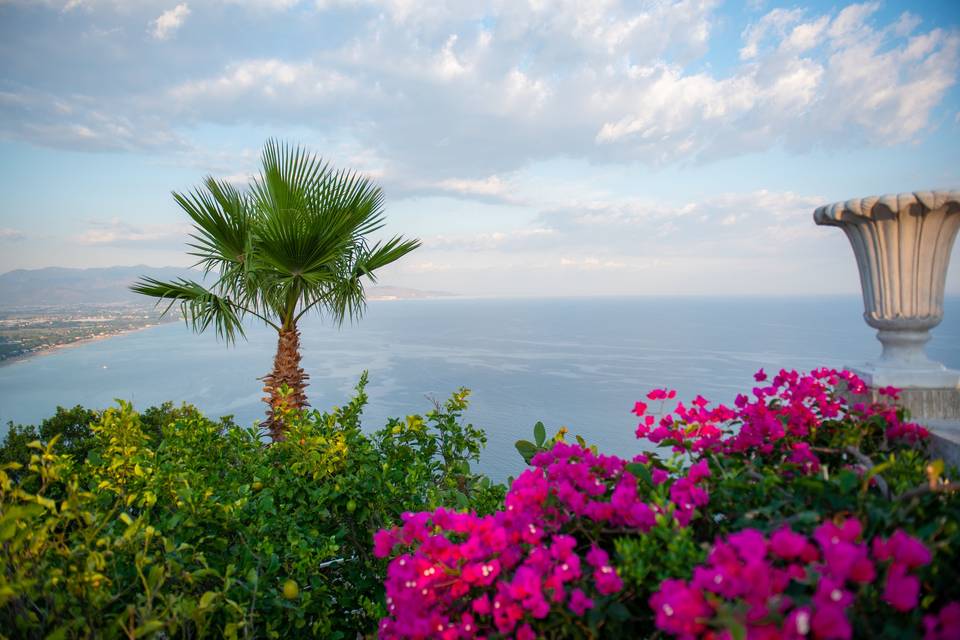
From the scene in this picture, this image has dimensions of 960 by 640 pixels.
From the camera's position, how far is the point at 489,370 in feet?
107

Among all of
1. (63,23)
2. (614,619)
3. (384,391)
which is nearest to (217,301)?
(614,619)

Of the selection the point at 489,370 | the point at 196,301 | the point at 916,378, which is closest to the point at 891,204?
the point at 916,378

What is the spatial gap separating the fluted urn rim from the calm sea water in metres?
13.1

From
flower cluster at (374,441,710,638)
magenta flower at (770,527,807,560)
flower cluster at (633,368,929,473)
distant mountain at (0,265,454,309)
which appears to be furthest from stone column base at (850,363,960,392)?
distant mountain at (0,265,454,309)

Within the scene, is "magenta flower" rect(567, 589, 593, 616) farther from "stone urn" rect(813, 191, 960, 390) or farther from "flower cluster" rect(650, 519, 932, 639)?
"stone urn" rect(813, 191, 960, 390)

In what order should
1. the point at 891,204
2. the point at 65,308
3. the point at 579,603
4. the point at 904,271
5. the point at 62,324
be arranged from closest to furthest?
the point at 579,603
the point at 891,204
the point at 904,271
the point at 62,324
the point at 65,308

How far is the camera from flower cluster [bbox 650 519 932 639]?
765 millimetres

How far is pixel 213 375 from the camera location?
32.2 meters

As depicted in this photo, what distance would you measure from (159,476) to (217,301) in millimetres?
3493

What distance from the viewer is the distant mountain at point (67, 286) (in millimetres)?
57166

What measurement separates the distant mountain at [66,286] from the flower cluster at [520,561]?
2343 inches

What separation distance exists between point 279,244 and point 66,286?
8198cm

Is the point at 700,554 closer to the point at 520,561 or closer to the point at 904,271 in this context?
the point at 520,561

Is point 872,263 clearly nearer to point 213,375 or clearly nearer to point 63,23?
point 63,23
